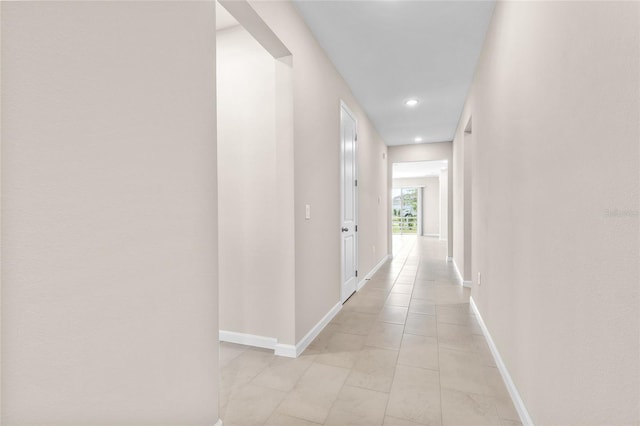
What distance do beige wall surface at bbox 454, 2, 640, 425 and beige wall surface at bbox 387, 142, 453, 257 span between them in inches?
198

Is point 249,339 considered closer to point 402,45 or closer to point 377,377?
point 377,377

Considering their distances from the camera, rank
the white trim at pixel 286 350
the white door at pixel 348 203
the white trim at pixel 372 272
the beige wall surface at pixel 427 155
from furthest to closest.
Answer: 1. the beige wall surface at pixel 427 155
2. the white trim at pixel 372 272
3. the white door at pixel 348 203
4. the white trim at pixel 286 350

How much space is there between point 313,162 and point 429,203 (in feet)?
38.9

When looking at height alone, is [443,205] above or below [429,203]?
below

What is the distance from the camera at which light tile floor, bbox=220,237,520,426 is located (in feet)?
5.52

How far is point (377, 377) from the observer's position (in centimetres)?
207

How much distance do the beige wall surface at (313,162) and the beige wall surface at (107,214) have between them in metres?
0.98

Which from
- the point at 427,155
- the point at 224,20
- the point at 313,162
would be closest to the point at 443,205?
the point at 427,155

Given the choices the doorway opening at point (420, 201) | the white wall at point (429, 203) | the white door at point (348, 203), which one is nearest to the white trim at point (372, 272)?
the white door at point (348, 203)

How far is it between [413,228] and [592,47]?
556 inches

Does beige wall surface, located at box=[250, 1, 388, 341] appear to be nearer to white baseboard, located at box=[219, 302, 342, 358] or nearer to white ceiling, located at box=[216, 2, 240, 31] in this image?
white baseboard, located at box=[219, 302, 342, 358]

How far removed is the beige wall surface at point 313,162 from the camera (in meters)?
2.39

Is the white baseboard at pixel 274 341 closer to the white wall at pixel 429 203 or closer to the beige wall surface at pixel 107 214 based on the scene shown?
the beige wall surface at pixel 107 214

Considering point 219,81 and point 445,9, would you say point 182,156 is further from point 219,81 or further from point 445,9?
point 445,9
